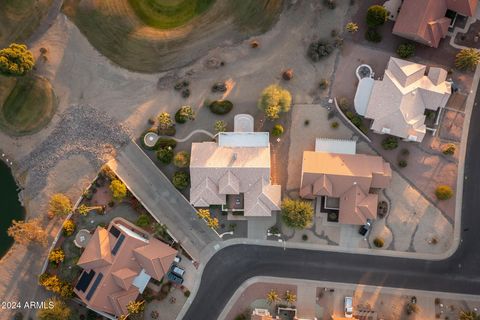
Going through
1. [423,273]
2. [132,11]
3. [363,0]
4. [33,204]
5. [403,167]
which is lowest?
[33,204]

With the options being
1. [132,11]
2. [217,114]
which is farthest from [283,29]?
[132,11]

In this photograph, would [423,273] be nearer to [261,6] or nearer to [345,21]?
[345,21]

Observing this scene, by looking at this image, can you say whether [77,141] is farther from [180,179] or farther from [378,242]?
[378,242]

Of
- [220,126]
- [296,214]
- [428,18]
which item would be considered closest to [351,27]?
[428,18]

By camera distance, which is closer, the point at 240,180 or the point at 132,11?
the point at 240,180

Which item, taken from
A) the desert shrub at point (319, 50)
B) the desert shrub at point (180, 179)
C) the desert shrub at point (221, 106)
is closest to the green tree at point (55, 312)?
the desert shrub at point (180, 179)

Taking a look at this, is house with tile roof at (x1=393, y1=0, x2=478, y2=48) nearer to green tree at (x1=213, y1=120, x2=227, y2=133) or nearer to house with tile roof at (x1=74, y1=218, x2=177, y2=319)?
green tree at (x1=213, y1=120, x2=227, y2=133)
